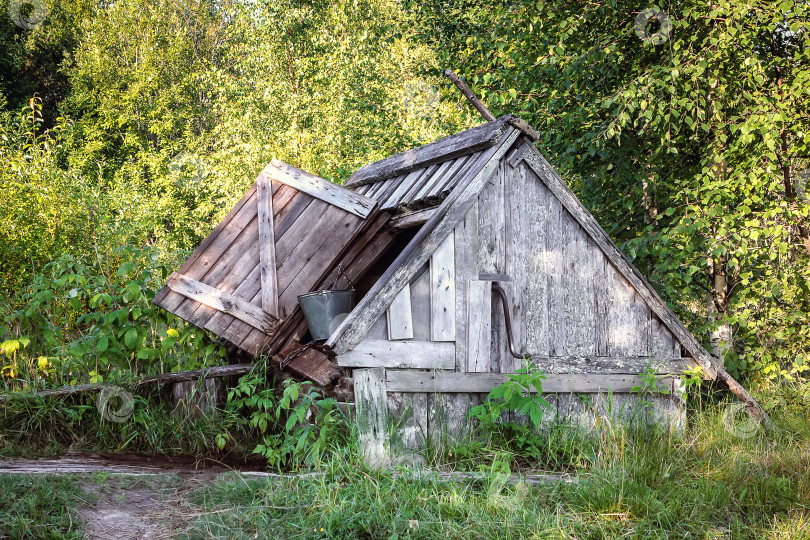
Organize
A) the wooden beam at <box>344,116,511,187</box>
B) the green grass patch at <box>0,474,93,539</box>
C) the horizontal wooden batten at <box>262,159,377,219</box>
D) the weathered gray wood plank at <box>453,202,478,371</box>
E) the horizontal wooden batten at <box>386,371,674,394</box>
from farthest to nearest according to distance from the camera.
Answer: the horizontal wooden batten at <box>262,159,377,219</box>
the wooden beam at <box>344,116,511,187</box>
the weathered gray wood plank at <box>453,202,478,371</box>
the horizontal wooden batten at <box>386,371,674,394</box>
the green grass patch at <box>0,474,93,539</box>

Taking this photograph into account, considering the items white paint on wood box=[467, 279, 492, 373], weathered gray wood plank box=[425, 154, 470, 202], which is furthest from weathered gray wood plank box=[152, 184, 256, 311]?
white paint on wood box=[467, 279, 492, 373]

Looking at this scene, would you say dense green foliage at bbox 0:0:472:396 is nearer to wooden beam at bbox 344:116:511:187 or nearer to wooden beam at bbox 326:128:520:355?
wooden beam at bbox 344:116:511:187

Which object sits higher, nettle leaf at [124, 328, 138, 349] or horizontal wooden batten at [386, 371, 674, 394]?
nettle leaf at [124, 328, 138, 349]

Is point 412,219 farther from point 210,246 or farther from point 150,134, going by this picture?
point 150,134

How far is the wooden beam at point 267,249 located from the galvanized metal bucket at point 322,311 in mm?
536

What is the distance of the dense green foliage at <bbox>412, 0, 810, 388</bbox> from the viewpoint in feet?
23.5

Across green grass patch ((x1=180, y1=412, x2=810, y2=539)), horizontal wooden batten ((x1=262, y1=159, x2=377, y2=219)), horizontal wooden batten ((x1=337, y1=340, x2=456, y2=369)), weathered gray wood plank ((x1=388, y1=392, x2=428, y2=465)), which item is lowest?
green grass patch ((x1=180, y1=412, x2=810, y2=539))

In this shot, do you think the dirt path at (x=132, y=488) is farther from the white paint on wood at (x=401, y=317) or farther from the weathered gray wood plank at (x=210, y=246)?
the weathered gray wood plank at (x=210, y=246)

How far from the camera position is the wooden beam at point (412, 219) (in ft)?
20.4

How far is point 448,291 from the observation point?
5.71 metres

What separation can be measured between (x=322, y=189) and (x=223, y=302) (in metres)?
1.44

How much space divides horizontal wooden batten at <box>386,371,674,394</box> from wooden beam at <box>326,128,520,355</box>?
21.2 inches

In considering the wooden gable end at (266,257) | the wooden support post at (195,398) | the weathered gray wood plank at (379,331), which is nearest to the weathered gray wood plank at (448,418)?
the weathered gray wood plank at (379,331)

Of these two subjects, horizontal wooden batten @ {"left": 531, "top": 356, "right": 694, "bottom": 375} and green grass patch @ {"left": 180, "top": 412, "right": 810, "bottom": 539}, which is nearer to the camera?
green grass patch @ {"left": 180, "top": 412, "right": 810, "bottom": 539}
